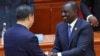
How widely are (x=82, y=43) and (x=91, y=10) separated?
1611mm

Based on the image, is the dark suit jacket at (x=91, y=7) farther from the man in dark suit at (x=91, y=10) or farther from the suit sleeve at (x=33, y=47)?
the suit sleeve at (x=33, y=47)

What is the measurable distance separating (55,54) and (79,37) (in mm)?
314

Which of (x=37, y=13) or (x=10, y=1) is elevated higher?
(x=10, y=1)

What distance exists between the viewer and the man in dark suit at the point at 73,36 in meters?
3.26

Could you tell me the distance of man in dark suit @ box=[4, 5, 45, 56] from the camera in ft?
8.98

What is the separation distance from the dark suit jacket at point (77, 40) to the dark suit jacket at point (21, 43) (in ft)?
1.97

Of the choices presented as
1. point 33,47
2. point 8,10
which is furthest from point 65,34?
point 8,10

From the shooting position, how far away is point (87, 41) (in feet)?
10.8

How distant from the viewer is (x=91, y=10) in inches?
189

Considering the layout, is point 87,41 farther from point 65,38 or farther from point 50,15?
point 50,15

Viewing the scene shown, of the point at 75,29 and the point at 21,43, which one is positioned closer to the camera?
the point at 21,43

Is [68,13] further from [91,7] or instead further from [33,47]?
[91,7]

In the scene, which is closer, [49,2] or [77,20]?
[77,20]

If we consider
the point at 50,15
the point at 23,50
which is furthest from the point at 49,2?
the point at 23,50
